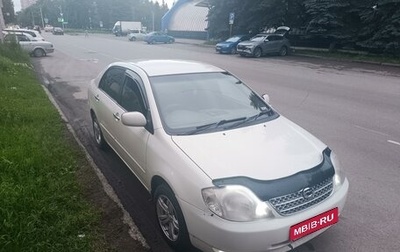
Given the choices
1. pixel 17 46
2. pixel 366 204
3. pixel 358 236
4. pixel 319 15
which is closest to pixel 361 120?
pixel 366 204

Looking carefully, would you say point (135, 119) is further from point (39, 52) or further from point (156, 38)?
point (156, 38)

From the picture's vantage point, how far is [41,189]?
3822 mm

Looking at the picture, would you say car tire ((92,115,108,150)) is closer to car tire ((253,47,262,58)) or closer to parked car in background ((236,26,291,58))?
parked car in background ((236,26,291,58))

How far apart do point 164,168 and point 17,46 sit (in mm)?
16267

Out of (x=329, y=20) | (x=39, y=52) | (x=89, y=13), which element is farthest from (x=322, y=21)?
(x=89, y=13)

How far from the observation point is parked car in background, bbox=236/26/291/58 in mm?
22953

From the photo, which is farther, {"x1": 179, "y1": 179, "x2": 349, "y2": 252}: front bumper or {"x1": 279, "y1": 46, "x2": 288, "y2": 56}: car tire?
{"x1": 279, "y1": 46, "x2": 288, "y2": 56}: car tire

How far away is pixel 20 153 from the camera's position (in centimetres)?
455

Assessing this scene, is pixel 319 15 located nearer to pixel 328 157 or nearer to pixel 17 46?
pixel 17 46

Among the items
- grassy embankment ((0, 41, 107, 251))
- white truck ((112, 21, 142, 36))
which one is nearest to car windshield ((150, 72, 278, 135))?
grassy embankment ((0, 41, 107, 251))

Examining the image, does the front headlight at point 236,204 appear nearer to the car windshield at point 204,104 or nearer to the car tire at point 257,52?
the car windshield at point 204,104

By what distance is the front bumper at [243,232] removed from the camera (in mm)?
2455

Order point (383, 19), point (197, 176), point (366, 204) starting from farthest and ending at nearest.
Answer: point (383, 19), point (366, 204), point (197, 176)

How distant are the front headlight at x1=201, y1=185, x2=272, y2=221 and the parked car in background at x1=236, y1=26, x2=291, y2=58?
2126cm
